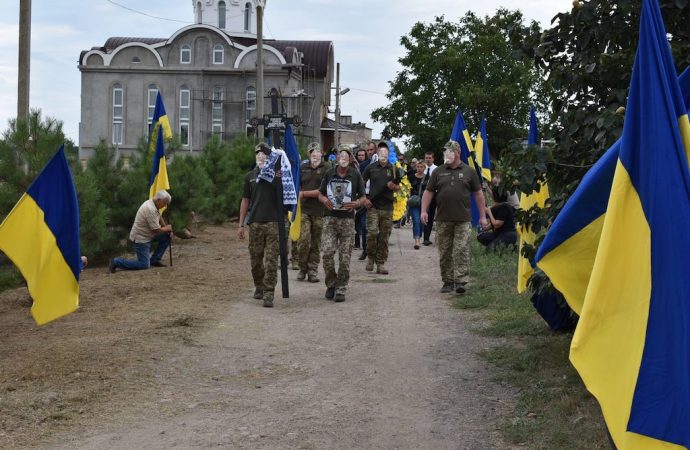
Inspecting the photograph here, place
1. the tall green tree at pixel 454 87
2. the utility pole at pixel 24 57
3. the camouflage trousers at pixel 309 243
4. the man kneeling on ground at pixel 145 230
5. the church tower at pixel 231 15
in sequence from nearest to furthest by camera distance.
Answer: the camouflage trousers at pixel 309 243, the man kneeling on ground at pixel 145 230, the utility pole at pixel 24 57, the tall green tree at pixel 454 87, the church tower at pixel 231 15

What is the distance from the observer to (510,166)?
26.0 ft

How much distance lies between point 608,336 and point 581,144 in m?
3.53

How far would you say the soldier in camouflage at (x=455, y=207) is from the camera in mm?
13297

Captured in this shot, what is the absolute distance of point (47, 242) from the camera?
886 centimetres

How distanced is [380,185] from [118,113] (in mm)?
49340

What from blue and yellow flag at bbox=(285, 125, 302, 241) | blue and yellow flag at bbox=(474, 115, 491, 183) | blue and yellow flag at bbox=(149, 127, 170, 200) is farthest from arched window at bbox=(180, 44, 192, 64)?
blue and yellow flag at bbox=(285, 125, 302, 241)

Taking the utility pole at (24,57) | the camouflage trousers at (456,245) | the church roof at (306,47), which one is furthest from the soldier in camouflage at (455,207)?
the church roof at (306,47)

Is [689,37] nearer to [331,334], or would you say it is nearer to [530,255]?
[530,255]

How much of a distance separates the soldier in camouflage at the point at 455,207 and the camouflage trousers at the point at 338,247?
127cm

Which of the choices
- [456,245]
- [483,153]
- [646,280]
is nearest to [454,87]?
[483,153]

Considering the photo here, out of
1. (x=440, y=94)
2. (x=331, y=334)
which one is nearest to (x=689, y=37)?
(x=331, y=334)

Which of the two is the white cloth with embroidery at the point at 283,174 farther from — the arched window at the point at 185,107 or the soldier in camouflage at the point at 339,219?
the arched window at the point at 185,107

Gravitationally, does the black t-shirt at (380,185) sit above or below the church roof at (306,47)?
below

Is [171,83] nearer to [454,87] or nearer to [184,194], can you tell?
[454,87]
